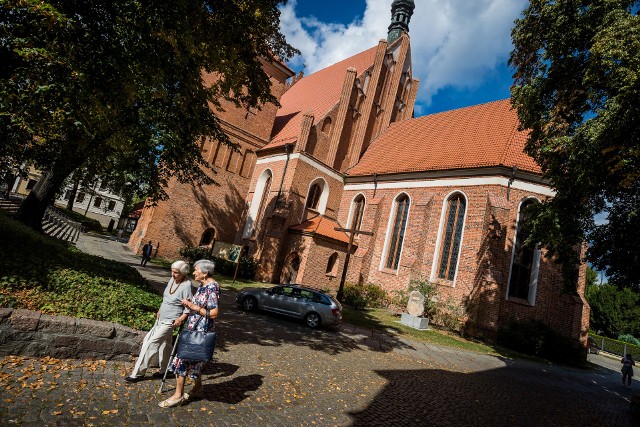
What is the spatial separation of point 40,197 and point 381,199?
49.8 ft

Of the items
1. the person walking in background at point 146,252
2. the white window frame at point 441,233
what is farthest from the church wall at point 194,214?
the white window frame at point 441,233

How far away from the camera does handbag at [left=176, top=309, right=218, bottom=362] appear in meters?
3.79

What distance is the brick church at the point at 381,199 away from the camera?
14797 millimetres

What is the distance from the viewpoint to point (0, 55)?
16.4 feet

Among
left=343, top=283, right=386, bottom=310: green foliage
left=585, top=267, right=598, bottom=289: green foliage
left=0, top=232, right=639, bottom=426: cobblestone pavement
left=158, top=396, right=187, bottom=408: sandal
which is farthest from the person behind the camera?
left=585, top=267, right=598, bottom=289: green foliage

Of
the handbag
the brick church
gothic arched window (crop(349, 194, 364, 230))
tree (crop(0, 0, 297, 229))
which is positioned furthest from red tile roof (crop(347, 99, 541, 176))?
the handbag

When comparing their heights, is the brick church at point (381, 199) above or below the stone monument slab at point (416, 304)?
above

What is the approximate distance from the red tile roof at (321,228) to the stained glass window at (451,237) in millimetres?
5463

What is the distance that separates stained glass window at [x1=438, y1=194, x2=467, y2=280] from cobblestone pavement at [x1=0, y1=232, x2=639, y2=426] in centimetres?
538

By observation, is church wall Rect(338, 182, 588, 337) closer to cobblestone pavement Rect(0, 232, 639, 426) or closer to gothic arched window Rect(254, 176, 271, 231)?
cobblestone pavement Rect(0, 232, 639, 426)

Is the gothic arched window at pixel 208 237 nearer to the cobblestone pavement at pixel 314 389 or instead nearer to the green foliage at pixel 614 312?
the cobblestone pavement at pixel 314 389

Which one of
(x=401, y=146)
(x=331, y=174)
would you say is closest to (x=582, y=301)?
(x=401, y=146)

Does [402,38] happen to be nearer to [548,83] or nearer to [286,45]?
[548,83]

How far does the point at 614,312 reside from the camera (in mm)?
35250
